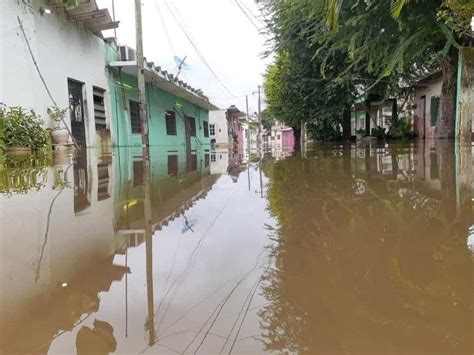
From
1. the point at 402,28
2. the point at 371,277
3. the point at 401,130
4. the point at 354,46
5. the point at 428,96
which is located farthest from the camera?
the point at 401,130

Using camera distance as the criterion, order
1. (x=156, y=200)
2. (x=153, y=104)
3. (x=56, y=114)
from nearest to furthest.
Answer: (x=156, y=200) → (x=56, y=114) → (x=153, y=104)

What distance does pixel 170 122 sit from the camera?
2041 cm

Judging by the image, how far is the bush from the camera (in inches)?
326

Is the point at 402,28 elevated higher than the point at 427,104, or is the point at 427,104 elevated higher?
the point at 402,28

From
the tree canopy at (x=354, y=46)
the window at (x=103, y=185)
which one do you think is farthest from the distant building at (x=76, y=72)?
the tree canopy at (x=354, y=46)

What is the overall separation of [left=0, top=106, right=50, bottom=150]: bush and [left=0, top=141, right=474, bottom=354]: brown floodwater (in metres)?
5.58

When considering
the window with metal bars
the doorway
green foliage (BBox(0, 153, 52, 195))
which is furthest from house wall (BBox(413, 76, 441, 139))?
green foliage (BBox(0, 153, 52, 195))

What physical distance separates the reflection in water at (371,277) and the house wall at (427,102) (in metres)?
17.6

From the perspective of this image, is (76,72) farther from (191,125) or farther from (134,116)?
(191,125)

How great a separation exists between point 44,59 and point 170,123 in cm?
1025

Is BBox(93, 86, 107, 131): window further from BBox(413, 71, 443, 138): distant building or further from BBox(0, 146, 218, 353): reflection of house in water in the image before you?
BBox(413, 71, 443, 138): distant building

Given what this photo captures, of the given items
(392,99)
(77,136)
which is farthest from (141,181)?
(392,99)

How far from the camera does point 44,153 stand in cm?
911

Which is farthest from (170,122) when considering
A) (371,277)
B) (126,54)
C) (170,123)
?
(371,277)
